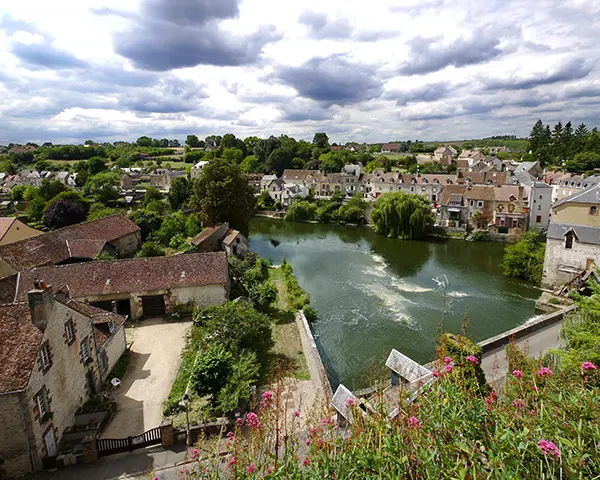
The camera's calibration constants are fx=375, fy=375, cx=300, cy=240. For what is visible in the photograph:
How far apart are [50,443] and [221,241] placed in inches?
964

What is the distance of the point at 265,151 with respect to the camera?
106438 mm

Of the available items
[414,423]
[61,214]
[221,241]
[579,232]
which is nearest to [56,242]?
[221,241]

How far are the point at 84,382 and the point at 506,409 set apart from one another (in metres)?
14.3

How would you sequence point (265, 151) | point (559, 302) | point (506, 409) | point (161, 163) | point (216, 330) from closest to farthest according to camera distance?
point (506, 409) → point (216, 330) → point (559, 302) → point (265, 151) → point (161, 163)

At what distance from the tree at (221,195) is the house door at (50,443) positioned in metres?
28.6

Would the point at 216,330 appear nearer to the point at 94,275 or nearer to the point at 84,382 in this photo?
the point at 84,382

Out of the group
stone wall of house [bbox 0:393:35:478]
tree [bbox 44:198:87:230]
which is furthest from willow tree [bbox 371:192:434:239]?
stone wall of house [bbox 0:393:35:478]

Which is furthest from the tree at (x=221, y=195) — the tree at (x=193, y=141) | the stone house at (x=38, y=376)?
the tree at (x=193, y=141)

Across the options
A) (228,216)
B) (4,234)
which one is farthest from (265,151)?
(4,234)

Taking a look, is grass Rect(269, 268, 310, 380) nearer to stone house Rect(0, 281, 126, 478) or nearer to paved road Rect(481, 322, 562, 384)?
stone house Rect(0, 281, 126, 478)

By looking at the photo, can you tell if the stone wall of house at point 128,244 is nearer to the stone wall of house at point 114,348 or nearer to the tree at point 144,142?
the stone wall of house at point 114,348

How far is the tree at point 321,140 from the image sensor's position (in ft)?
419

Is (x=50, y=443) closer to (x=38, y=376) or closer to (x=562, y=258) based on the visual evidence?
(x=38, y=376)

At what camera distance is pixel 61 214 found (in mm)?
47156
